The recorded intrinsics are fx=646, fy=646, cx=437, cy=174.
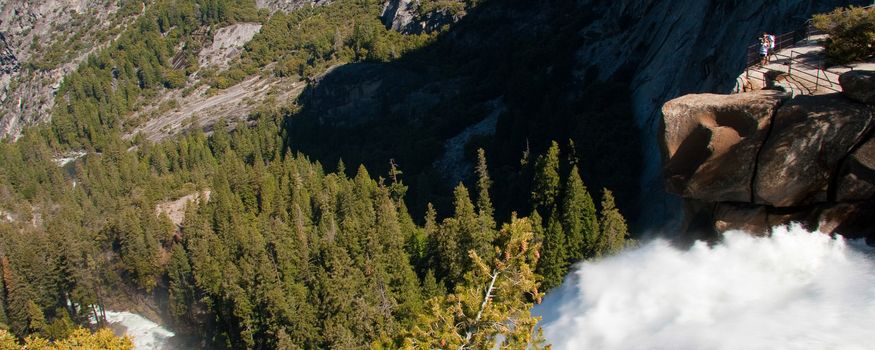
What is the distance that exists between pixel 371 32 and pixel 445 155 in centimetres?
8299

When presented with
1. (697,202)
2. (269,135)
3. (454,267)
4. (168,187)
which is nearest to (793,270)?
(697,202)

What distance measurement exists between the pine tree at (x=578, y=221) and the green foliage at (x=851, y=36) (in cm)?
2808

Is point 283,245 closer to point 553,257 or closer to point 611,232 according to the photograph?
point 553,257

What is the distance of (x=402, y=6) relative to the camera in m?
172

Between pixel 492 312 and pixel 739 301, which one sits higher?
pixel 492 312

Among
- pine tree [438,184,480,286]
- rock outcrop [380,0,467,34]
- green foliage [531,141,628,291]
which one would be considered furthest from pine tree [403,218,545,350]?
rock outcrop [380,0,467,34]

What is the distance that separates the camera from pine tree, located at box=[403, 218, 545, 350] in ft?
63.5

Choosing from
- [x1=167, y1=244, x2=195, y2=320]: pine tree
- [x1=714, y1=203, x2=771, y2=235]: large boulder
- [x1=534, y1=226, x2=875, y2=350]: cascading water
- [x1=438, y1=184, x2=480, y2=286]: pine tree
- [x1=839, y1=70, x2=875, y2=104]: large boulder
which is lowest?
[x1=167, y1=244, x2=195, y2=320]: pine tree

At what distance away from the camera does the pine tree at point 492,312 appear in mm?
19359

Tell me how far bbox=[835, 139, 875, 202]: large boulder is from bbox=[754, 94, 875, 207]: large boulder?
305 mm

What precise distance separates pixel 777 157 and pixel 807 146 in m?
0.97

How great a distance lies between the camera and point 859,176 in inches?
830

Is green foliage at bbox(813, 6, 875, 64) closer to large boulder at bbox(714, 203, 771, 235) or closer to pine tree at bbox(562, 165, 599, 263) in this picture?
large boulder at bbox(714, 203, 771, 235)

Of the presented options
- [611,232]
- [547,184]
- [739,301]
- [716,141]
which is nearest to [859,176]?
[716,141]
